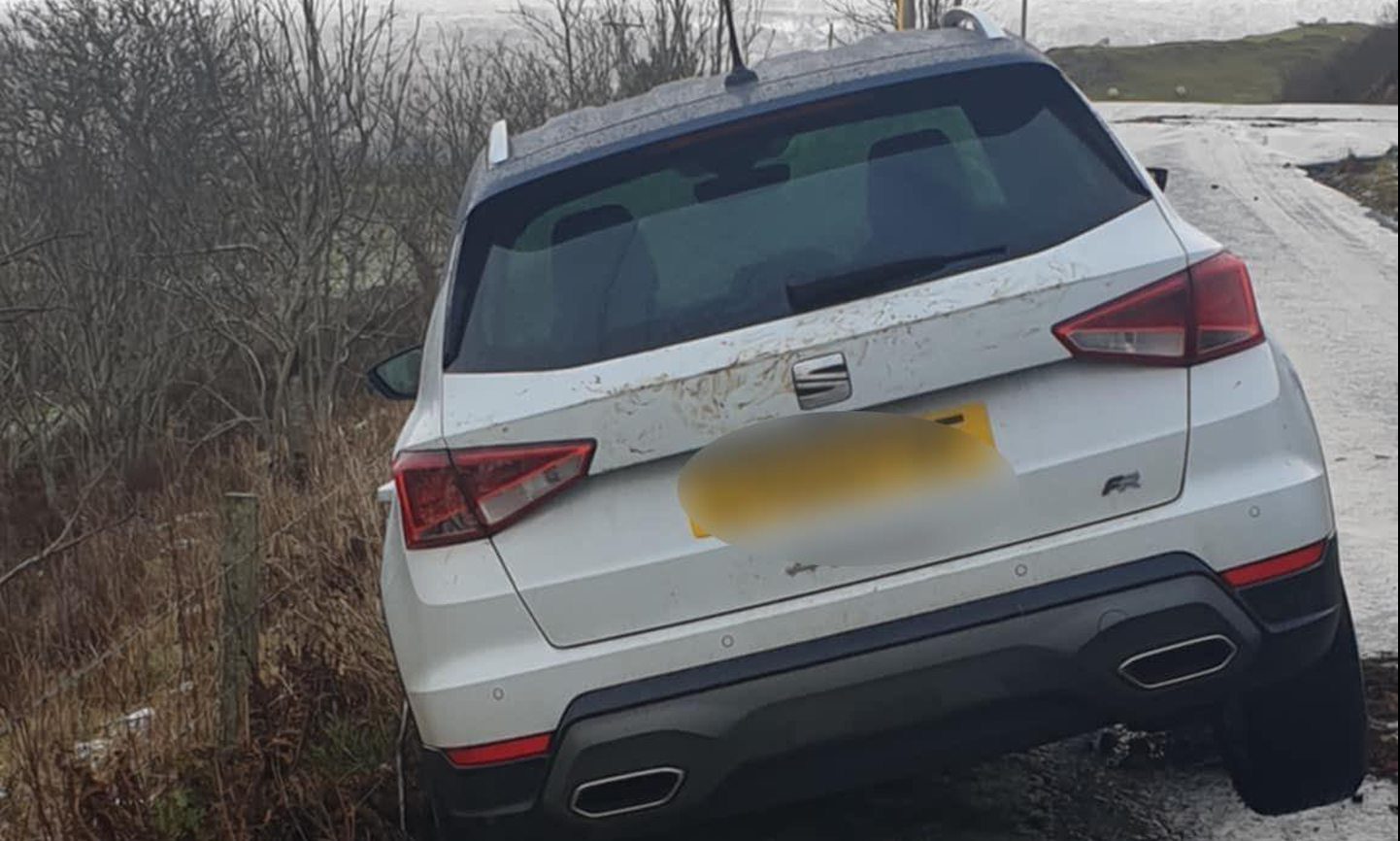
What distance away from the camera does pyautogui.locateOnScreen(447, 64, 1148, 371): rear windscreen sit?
300 cm

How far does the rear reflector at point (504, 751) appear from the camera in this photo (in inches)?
117

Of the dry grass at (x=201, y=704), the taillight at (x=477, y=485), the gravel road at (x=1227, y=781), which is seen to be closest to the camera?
the taillight at (x=477, y=485)

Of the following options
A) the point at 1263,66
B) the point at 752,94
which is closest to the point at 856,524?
the point at 752,94

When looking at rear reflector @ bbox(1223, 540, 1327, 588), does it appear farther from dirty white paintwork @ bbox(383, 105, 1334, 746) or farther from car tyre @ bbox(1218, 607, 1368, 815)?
car tyre @ bbox(1218, 607, 1368, 815)

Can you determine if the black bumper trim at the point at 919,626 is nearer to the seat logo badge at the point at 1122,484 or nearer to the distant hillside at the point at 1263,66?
the seat logo badge at the point at 1122,484

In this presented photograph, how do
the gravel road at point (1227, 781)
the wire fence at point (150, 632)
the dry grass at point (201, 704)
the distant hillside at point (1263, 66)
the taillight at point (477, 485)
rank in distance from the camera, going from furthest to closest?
the wire fence at point (150, 632), the dry grass at point (201, 704), the gravel road at point (1227, 781), the taillight at point (477, 485), the distant hillside at point (1263, 66)

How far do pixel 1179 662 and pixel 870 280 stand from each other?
2.88 feet

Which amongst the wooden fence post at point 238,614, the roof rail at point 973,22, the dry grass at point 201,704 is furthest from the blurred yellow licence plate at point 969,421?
the wooden fence post at point 238,614

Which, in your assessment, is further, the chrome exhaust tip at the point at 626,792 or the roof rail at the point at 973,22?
the roof rail at the point at 973,22

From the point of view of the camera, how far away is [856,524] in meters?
2.88

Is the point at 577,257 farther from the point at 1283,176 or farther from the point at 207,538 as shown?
the point at 1283,176

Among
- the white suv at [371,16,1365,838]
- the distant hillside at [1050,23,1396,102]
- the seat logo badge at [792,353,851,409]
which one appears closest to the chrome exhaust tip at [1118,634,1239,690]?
the white suv at [371,16,1365,838]

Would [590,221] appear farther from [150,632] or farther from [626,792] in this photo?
[150,632]

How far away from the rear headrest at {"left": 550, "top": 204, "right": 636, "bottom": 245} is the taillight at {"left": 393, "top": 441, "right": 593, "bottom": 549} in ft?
1.74
